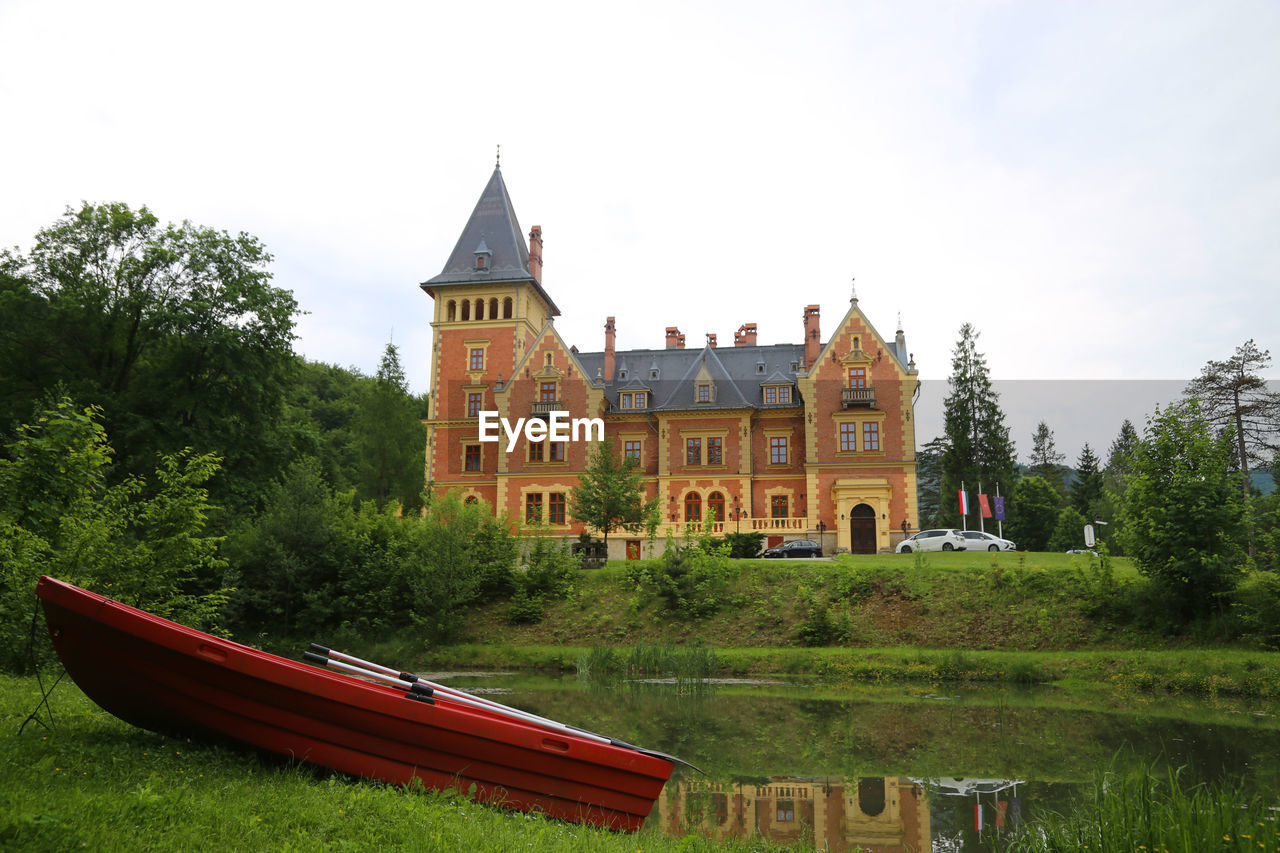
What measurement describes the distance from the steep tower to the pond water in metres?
25.6

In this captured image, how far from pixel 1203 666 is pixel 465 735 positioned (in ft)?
63.7

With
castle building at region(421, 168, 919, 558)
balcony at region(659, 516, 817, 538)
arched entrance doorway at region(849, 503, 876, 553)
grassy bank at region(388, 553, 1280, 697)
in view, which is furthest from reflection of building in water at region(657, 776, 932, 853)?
arched entrance doorway at region(849, 503, 876, 553)

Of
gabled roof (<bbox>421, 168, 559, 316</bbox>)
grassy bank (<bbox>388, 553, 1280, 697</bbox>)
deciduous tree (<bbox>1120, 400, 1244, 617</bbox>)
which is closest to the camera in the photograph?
grassy bank (<bbox>388, 553, 1280, 697</bbox>)

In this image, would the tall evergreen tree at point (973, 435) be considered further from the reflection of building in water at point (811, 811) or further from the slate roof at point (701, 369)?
the reflection of building in water at point (811, 811)

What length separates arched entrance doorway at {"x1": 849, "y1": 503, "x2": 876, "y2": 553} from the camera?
129 feet

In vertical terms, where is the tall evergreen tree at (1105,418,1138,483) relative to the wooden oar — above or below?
above

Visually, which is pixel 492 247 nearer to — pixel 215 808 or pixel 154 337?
pixel 154 337

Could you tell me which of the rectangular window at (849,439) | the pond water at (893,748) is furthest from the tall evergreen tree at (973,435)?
the pond water at (893,748)

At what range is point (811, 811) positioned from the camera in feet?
30.7

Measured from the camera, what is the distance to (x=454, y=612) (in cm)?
2742

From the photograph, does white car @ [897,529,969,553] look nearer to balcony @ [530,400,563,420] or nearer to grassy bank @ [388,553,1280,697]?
grassy bank @ [388,553,1280,697]

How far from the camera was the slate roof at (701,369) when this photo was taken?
43.1 m

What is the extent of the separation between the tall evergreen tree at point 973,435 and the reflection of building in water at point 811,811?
47.4m

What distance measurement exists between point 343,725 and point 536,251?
145ft
